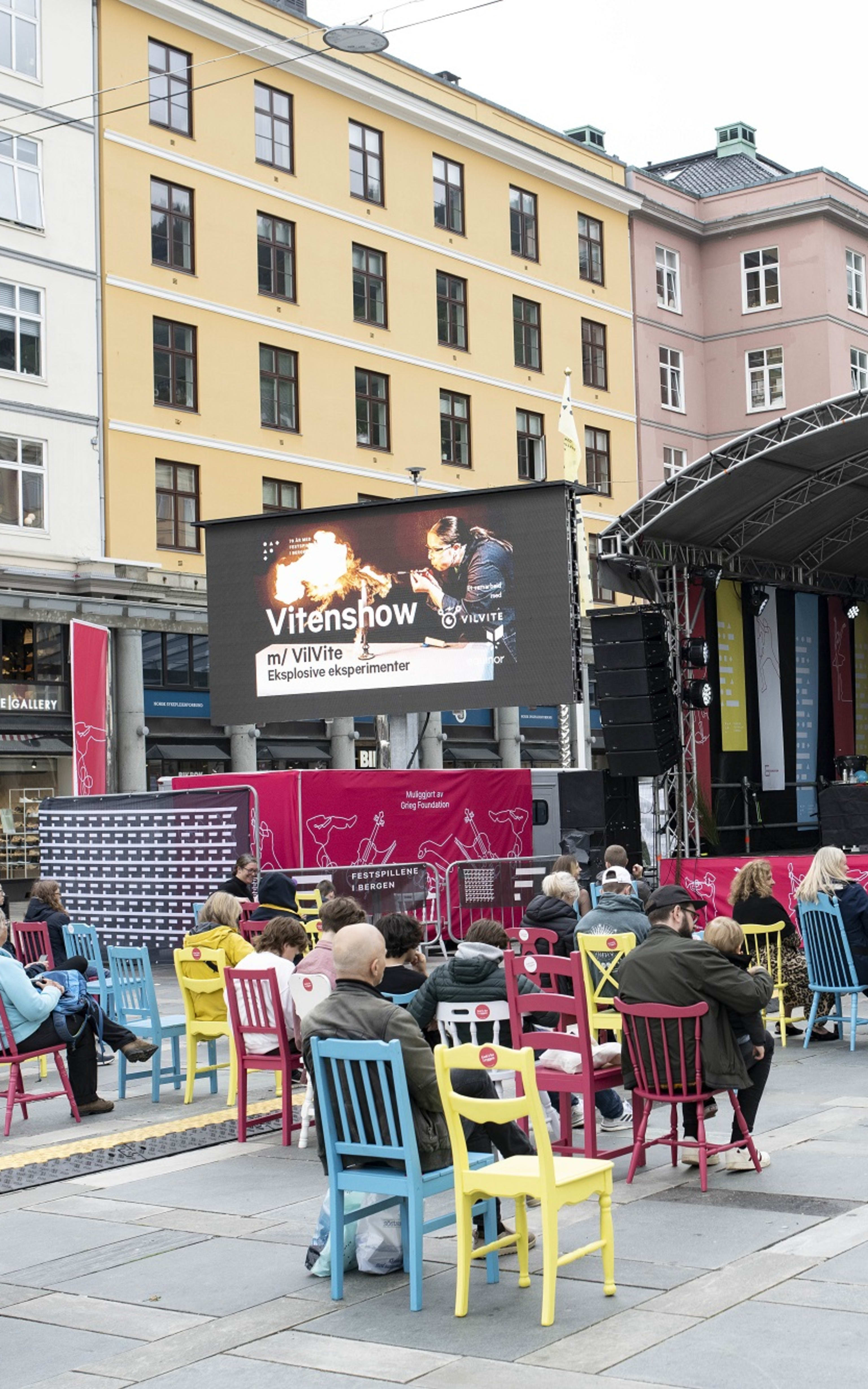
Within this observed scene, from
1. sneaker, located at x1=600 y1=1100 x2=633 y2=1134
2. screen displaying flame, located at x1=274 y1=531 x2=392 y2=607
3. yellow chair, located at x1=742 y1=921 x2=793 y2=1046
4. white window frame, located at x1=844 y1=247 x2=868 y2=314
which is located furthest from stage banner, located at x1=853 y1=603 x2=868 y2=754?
white window frame, located at x1=844 y1=247 x2=868 y2=314

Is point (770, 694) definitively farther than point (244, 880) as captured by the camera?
Yes

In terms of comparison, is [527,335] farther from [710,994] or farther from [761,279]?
[710,994]

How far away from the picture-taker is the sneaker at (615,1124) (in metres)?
9.83

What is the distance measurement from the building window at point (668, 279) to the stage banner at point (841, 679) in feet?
72.3

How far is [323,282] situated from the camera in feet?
114

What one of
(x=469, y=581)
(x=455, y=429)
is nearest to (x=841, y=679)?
(x=469, y=581)

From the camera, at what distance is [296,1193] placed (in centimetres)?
855

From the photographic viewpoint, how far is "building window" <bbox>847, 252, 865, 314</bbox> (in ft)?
151

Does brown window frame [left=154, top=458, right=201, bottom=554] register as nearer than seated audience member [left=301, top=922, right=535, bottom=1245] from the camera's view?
No

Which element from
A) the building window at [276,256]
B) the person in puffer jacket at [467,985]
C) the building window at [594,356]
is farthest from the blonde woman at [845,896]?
the building window at [594,356]

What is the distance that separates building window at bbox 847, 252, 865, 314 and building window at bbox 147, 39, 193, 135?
2118 cm

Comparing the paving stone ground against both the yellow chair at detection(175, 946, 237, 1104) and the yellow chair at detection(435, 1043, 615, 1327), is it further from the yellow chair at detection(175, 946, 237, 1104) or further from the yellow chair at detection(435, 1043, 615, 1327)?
the yellow chair at detection(175, 946, 237, 1104)

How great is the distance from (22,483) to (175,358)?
4.64 m

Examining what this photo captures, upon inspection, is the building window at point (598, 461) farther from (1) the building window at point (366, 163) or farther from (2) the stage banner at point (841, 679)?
(2) the stage banner at point (841, 679)
